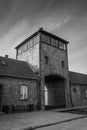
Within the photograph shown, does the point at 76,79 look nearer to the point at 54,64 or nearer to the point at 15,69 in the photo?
the point at 54,64

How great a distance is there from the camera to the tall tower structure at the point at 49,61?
63.3ft

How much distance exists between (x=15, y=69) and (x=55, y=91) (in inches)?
386

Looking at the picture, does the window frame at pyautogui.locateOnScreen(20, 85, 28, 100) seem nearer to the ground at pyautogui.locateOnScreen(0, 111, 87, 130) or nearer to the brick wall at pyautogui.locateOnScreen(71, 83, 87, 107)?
the ground at pyautogui.locateOnScreen(0, 111, 87, 130)

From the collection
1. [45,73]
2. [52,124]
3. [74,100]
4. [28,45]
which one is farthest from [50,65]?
[52,124]

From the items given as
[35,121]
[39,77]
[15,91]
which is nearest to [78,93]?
[39,77]

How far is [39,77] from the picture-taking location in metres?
18.3

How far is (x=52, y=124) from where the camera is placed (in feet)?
29.2

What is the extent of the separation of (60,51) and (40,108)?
34.2ft

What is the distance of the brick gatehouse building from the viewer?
1556 cm

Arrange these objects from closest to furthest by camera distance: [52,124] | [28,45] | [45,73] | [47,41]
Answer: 1. [52,124]
2. [45,73]
3. [47,41]
4. [28,45]

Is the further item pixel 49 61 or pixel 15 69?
pixel 49 61

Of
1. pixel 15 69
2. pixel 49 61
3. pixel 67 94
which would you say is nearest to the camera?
pixel 15 69

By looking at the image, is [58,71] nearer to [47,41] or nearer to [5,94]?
[47,41]

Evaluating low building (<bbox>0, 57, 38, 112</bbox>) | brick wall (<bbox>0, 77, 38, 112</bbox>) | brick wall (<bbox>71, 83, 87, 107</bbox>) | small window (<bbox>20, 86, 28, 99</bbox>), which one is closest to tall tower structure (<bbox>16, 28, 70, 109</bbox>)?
brick wall (<bbox>0, 77, 38, 112</bbox>)
